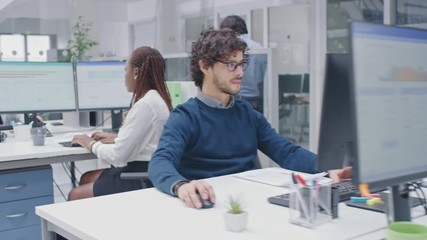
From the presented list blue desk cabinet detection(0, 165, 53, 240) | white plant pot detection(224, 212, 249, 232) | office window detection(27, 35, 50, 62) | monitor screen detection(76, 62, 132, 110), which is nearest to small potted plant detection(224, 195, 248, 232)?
white plant pot detection(224, 212, 249, 232)

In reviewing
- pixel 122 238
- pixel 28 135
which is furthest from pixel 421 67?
pixel 28 135

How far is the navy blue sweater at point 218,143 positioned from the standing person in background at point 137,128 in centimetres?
47

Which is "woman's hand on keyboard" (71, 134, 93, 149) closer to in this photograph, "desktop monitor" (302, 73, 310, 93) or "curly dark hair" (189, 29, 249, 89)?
"curly dark hair" (189, 29, 249, 89)

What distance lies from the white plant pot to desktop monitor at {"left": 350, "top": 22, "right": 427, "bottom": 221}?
344 mm

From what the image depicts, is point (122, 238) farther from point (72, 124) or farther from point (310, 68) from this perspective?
point (310, 68)

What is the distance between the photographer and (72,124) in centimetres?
379

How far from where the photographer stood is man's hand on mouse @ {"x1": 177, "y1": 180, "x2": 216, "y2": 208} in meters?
1.42

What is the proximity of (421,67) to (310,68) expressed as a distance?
4.24 metres

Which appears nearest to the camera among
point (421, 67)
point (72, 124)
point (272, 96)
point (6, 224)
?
point (421, 67)

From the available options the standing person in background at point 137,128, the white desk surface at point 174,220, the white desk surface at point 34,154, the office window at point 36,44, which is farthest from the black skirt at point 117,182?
the office window at point 36,44

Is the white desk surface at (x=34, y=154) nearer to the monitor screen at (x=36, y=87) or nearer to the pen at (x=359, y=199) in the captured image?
the monitor screen at (x=36, y=87)

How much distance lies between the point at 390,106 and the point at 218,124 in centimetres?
97

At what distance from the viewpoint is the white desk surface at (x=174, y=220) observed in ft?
3.93

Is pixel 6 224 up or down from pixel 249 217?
down
